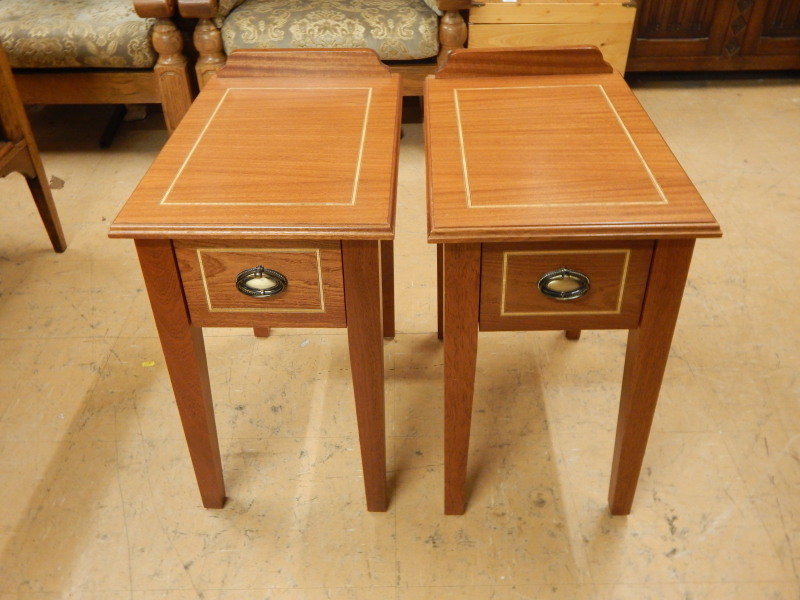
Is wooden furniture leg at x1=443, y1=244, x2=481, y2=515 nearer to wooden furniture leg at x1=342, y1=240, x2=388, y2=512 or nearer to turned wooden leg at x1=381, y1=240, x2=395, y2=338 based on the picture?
wooden furniture leg at x1=342, y1=240, x2=388, y2=512

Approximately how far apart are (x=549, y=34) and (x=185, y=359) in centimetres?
198

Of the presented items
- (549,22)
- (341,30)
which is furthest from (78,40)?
(549,22)

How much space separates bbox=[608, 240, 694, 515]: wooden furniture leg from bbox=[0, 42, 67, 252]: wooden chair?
1.69 meters

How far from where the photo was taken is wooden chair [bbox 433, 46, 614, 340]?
1.56 m

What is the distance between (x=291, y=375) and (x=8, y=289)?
36.6 inches

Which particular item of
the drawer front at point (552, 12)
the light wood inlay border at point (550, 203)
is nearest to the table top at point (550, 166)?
the light wood inlay border at point (550, 203)

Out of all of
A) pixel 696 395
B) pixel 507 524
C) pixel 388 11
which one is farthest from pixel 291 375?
pixel 388 11

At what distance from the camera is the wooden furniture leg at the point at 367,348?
1.16 m

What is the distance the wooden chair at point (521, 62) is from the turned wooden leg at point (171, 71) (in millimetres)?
1299

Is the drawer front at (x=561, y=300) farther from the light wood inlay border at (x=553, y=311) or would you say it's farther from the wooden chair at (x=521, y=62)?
the wooden chair at (x=521, y=62)

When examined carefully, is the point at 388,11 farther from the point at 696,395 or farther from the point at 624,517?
the point at 624,517

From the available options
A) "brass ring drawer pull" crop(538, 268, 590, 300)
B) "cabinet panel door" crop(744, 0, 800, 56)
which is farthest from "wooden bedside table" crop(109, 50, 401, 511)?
"cabinet panel door" crop(744, 0, 800, 56)

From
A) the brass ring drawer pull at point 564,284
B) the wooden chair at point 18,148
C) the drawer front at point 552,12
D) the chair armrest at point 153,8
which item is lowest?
the wooden chair at point 18,148

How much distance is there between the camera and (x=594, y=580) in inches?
54.7
